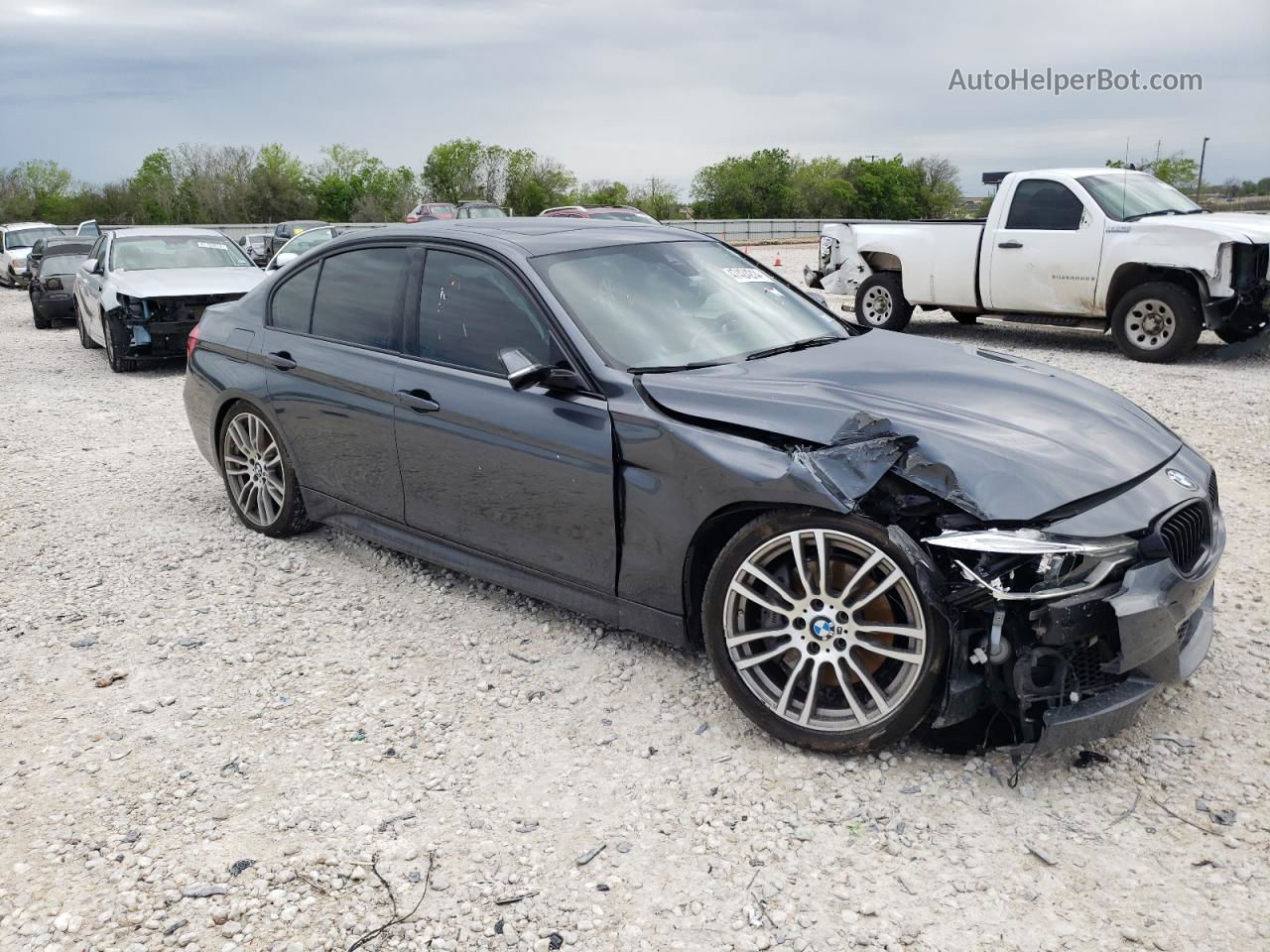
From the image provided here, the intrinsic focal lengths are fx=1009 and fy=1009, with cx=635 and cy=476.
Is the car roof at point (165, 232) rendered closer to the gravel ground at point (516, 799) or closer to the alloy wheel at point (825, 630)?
the gravel ground at point (516, 799)

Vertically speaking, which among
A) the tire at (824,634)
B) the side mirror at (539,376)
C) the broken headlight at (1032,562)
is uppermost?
the side mirror at (539,376)

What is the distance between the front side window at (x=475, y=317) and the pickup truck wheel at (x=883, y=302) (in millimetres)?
9095

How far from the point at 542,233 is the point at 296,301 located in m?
1.49

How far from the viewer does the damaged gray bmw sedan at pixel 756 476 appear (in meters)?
2.99

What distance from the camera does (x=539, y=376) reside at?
3.75 m

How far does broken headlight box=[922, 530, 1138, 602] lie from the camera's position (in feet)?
9.44

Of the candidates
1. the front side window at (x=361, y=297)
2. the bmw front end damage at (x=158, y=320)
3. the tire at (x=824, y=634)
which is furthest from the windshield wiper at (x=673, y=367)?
the bmw front end damage at (x=158, y=320)

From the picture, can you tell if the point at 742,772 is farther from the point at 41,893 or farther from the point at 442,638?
the point at 41,893

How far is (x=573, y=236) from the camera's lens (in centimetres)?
447

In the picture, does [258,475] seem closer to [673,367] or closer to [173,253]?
[673,367]

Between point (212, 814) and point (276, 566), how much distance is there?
222 cm

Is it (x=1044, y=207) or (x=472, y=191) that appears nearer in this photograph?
(x=1044, y=207)

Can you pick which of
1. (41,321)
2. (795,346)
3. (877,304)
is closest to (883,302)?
(877,304)

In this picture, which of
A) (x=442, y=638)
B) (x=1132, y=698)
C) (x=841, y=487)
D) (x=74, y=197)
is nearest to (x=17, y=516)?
(x=442, y=638)
